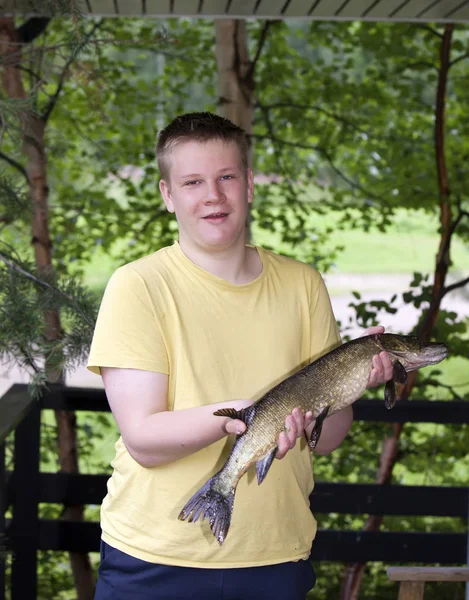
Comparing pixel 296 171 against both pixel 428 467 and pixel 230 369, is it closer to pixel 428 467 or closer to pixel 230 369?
pixel 428 467

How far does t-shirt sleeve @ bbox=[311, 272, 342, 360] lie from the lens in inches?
63.8

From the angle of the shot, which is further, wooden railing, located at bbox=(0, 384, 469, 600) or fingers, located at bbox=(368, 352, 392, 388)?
wooden railing, located at bbox=(0, 384, 469, 600)

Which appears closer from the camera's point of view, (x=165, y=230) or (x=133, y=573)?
(x=133, y=573)

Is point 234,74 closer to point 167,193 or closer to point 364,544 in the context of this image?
point 364,544

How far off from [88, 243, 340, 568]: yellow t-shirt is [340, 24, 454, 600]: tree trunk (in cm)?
333

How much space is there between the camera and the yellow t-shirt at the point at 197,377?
146 cm

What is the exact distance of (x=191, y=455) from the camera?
1.50 metres

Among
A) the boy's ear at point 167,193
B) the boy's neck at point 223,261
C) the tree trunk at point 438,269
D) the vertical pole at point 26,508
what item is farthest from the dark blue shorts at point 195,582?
the tree trunk at point 438,269

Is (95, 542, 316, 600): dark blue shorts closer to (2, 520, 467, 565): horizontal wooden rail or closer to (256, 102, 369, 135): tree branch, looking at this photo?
(2, 520, 467, 565): horizontal wooden rail

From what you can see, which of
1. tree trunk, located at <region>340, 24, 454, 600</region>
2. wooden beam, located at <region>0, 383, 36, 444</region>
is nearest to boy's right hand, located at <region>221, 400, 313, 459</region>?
wooden beam, located at <region>0, 383, 36, 444</region>

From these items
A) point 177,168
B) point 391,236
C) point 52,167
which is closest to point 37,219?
point 52,167

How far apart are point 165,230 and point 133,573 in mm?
3818

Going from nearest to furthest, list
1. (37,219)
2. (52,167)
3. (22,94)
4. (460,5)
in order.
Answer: (460,5) → (22,94) → (37,219) → (52,167)

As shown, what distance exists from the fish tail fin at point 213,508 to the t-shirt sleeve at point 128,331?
22 centimetres
